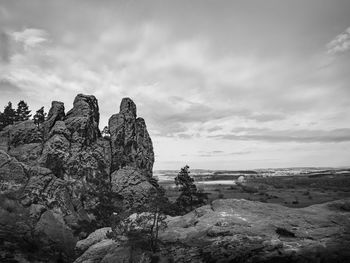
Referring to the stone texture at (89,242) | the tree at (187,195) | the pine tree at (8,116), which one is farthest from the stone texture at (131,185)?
the pine tree at (8,116)

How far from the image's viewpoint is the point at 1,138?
54.5 metres

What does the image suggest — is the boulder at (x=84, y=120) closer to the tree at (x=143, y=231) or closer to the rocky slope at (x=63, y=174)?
the rocky slope at (x=63, y=174)

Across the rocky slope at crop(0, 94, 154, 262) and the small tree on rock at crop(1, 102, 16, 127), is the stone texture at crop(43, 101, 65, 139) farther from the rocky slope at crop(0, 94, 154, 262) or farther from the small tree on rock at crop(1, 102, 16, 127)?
the small tree on rock at crop(1, 102, 16, 127)

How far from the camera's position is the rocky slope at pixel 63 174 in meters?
35.2

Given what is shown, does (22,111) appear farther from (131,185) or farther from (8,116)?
(131,185)

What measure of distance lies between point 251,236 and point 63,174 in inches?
1572

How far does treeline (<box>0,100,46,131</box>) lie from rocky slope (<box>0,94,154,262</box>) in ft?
62.5

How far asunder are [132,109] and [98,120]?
10327mm

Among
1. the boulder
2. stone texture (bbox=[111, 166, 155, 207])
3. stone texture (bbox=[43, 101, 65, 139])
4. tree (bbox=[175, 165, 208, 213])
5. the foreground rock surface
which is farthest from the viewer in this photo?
stone texture (bbox=[43, 101, 65, 139])

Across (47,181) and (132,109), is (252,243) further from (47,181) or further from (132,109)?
(132,109)

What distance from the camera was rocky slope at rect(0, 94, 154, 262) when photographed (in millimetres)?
35250

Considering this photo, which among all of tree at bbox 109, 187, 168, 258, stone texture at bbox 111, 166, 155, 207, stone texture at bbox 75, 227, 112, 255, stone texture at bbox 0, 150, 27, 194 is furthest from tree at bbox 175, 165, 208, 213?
stone texture at bbox 0, 150, 27, 194

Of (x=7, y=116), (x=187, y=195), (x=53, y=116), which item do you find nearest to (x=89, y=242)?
(x=187, y=195)

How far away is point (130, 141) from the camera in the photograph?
6606 centimetres
